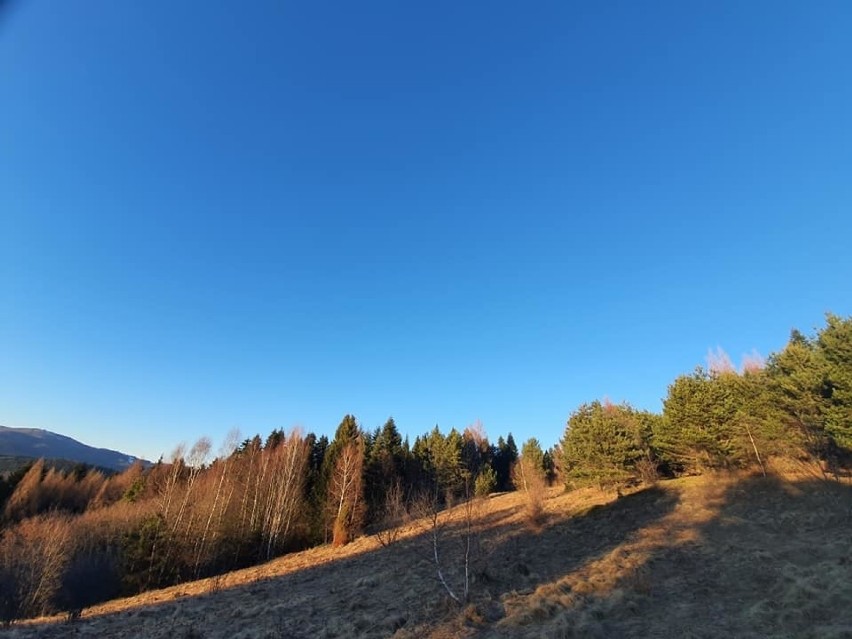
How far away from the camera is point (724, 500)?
86.2 ft

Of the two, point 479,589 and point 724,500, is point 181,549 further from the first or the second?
point 724,500

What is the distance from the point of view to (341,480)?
139ft

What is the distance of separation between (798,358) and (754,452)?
810cm

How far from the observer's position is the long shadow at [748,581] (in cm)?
1222

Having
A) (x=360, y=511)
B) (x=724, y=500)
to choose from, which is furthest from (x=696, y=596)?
(x=360, y=511)

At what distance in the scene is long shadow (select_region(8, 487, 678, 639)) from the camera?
53.9ft

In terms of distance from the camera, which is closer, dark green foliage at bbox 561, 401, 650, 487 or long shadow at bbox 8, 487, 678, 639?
long shadow at bbox 8, 487, 678, 639

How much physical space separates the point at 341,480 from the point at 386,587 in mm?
22529

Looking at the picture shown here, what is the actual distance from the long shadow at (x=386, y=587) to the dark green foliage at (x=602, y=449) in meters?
2.19

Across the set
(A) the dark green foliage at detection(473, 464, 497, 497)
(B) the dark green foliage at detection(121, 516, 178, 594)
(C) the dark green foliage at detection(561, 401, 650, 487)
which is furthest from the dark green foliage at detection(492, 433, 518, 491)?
(B) the dark green foliage at detection(121, 516, 178, 594)

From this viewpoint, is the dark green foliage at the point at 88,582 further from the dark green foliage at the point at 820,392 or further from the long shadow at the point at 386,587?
the dark green foliage at the point at 820,392

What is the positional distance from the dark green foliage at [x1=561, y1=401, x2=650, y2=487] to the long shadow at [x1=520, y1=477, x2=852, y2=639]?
23.3 ft

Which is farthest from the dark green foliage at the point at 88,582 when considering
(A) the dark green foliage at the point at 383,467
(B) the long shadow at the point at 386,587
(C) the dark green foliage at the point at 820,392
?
(C) the dark green foliage at the point at 820,392

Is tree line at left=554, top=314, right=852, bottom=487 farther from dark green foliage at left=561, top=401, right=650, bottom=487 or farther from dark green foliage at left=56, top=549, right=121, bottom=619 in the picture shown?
dark green foliage at left=56, top=549, right=121, bottom=619
